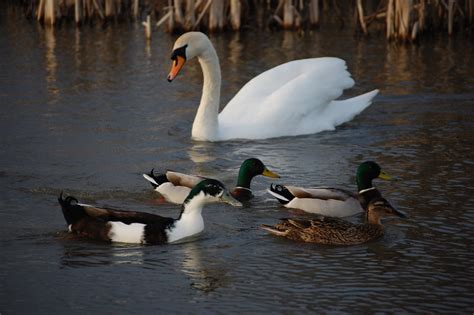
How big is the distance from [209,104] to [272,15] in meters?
7.61

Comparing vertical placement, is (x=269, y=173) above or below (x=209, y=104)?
below

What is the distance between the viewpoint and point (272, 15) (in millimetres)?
18859

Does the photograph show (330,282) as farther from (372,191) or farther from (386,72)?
(386,72)

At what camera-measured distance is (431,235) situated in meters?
8.05

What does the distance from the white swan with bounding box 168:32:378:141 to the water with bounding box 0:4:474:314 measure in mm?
170

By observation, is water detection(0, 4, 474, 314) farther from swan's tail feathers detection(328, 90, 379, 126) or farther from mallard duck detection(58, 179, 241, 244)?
swan's tail feathers detection(328, 90, 379, 126)

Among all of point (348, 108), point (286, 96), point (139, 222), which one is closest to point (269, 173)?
point (139, 222)

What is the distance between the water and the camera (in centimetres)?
691

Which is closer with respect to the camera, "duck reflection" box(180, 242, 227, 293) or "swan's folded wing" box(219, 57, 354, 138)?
"duck reflection" box(180, 242, 227, 293)

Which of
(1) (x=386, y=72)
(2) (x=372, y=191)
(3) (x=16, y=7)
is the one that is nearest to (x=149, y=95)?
(1) (x=386, y=72)

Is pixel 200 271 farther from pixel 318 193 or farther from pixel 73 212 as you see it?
pixel 318 193

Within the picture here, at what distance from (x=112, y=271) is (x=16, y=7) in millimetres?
15714

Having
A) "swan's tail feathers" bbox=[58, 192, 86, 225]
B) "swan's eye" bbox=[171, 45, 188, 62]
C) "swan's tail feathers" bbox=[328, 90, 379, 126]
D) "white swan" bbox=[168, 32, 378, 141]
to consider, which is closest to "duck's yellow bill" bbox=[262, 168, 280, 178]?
"swan's tail feathers" bbox=[58, 192, 86, 225]

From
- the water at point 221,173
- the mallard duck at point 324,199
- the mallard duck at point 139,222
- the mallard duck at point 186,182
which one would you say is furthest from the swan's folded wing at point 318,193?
the mallard duck at point 139,222
